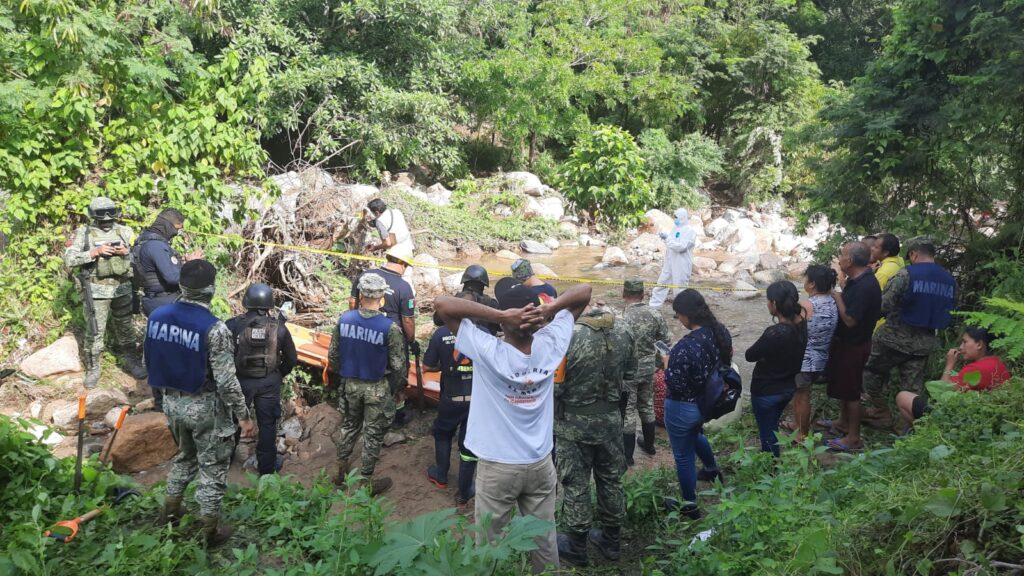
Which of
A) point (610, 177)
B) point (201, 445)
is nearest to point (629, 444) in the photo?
point (201, 445)

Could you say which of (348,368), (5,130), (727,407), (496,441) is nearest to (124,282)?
(5,130)

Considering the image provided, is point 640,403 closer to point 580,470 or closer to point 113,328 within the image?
point 580,470

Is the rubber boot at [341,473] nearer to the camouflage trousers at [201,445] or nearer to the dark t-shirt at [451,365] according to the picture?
the dark t-shirt at [451,365]

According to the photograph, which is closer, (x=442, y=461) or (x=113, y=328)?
(x=442, y=461)

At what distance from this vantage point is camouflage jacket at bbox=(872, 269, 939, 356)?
502 cm

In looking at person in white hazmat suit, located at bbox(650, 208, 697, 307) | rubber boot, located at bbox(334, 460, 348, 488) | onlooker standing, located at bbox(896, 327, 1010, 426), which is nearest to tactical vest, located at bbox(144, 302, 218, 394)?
rubber boot, located at bbox(334, 460, 348, 488)

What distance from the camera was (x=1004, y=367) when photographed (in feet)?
12.9

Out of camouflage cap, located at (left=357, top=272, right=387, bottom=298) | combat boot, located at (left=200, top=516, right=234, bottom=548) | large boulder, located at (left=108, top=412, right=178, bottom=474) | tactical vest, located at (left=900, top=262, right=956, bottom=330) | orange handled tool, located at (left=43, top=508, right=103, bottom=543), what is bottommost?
large boulder, located at (left=108, top=412, right=178, bottom=474)

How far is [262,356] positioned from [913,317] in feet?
Result: 16.4

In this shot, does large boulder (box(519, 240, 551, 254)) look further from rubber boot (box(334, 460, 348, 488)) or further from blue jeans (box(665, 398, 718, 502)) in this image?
blue jeans (box(665, 398, 718, 502))

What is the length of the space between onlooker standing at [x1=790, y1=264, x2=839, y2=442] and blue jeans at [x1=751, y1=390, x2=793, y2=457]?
16.0 inches

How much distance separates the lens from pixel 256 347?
16.1 feet

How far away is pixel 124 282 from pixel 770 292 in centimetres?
600

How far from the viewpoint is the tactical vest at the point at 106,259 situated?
6.23m
